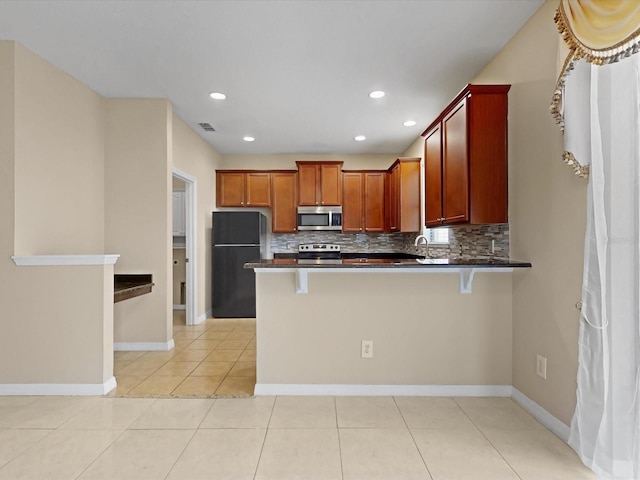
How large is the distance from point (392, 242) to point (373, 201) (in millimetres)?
839

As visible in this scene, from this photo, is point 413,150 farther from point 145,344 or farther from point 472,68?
point 145,344

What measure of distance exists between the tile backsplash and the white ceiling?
1.41 metres

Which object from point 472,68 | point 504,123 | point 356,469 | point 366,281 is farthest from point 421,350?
point 472,68

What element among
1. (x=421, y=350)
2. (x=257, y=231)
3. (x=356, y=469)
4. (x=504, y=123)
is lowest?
(x=356, y=469)

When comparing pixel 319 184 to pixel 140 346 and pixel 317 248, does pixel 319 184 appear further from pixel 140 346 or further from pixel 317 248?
pixel 140 346

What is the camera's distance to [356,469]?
170 centimetres

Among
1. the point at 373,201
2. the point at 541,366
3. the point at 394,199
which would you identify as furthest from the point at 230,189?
the point at 541,366

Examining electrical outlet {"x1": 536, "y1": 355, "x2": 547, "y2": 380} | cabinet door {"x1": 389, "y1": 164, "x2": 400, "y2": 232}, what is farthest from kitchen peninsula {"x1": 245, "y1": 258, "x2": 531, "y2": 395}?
cabinet door {"x1": 389, "y1": 164, "x2": 400, "y2": 232}

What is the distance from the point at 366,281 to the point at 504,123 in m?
1.48

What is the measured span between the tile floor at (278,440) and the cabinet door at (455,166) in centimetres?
137

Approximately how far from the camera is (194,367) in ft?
10.2

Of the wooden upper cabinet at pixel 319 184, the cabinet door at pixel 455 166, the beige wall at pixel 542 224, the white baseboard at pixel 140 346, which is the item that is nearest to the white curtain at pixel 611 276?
the beige wall at pixel 542 224

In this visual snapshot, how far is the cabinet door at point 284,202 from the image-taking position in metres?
5.57

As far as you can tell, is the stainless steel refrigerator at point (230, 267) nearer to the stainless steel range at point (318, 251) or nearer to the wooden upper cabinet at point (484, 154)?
the stainless steel range at point (318, 251)
